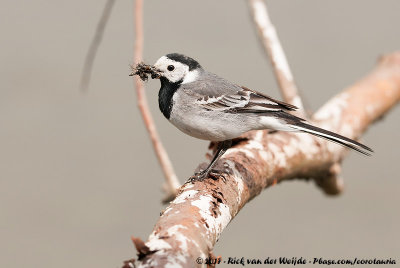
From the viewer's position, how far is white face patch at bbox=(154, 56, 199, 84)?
3.01m

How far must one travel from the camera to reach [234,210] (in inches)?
98.2

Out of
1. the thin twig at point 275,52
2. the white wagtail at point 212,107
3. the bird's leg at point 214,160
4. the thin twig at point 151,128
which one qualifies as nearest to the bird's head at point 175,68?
the white wagtail at point 212,107

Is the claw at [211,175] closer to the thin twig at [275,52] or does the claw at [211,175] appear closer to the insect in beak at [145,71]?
the insect in beak at [145,71]

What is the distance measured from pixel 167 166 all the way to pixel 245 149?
769 millimetres

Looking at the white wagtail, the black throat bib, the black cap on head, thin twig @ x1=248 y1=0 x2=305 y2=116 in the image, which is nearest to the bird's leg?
the white wagtail

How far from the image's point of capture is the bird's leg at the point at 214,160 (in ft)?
8.58

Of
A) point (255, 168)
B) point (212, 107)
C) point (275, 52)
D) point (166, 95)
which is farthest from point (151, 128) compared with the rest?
point (275, 52)

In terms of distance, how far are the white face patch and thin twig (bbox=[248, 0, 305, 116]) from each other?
3.76 ft

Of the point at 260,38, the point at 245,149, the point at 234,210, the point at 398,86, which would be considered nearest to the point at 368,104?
the point at 398,86

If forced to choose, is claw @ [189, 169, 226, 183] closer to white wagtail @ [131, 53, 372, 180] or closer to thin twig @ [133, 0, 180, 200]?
white wagtail @ [131, 53, 372, 180]

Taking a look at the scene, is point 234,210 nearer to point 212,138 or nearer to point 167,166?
point 212,138

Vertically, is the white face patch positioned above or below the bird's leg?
above

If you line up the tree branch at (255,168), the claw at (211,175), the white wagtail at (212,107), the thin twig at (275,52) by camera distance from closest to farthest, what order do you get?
the tree branch at (255,168), the claw at (211,175), the white wagtail at (212,107), the thin twig at (275,52)

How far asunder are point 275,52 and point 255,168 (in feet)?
4.50
